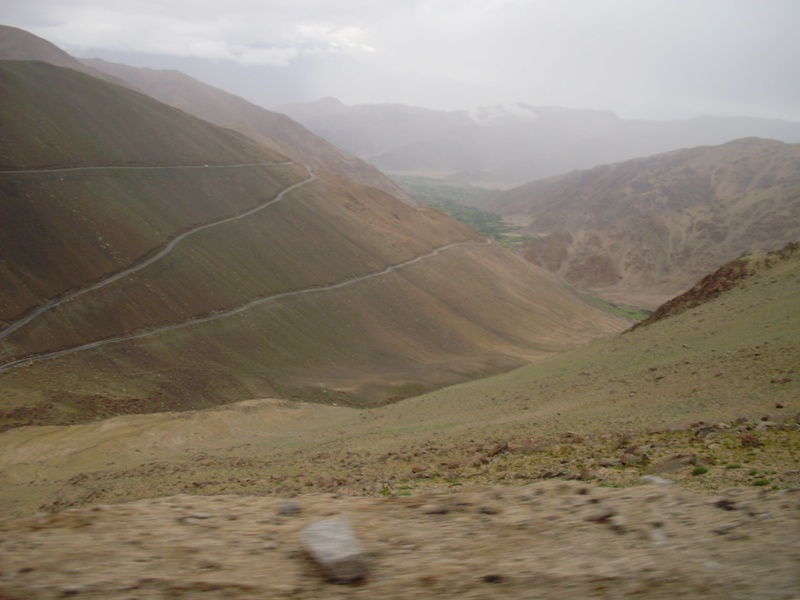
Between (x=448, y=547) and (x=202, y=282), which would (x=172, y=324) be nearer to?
(x=202, y=282)

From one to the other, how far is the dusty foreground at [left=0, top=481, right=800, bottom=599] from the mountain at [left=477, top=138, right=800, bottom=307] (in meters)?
77.1

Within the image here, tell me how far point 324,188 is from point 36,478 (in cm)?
4852

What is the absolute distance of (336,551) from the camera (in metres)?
5.30

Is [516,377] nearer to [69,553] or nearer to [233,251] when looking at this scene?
[69,553]

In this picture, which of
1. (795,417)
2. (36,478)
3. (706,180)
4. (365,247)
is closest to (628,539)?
(795,417)

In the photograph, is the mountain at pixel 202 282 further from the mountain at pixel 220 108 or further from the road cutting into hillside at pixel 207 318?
the mountain at pixel 220 108

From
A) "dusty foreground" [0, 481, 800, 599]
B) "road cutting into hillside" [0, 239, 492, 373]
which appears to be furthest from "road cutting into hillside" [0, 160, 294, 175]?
"dusty foreground" [0, 481, 800, 599]

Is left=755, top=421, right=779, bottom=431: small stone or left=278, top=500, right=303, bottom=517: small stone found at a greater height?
left=278, top=500, right=303, bottom=517: small stone

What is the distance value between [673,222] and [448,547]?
102457 millimetres

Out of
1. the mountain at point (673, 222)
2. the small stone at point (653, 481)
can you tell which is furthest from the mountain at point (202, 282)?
the mountain at point (673, 222)

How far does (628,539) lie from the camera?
5.53m

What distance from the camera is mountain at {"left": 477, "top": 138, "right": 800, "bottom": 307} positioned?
84.2 m

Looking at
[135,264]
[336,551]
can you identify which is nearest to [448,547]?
[336,551]

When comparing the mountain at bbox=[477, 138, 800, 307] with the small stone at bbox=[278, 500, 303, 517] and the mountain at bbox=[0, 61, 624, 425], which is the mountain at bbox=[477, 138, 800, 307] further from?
the small stone at bbox=[278, 500, 303, 517]
